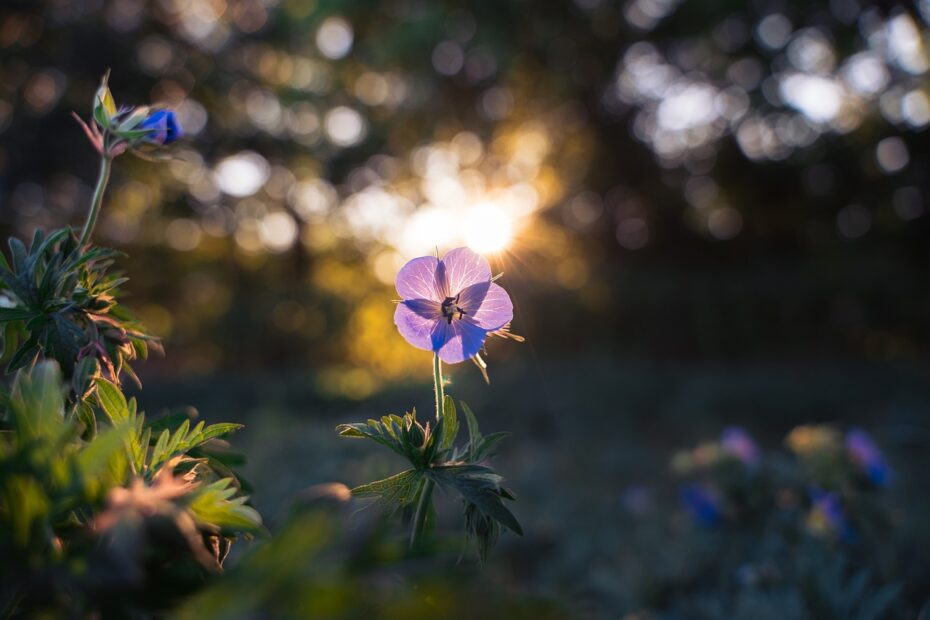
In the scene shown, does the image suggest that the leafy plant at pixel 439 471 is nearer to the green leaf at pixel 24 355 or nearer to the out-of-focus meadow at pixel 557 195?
the green leaf at pixel 24 355

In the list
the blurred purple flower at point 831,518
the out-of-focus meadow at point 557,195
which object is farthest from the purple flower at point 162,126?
the out-of-focus meadow at point 557,195

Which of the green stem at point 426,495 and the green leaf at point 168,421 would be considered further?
the green leaf at point 168,421

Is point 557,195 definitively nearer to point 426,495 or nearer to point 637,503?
point 637,503

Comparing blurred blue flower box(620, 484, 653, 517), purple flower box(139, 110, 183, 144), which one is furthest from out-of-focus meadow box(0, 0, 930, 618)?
purple flower box(139, 110, 183, 144)

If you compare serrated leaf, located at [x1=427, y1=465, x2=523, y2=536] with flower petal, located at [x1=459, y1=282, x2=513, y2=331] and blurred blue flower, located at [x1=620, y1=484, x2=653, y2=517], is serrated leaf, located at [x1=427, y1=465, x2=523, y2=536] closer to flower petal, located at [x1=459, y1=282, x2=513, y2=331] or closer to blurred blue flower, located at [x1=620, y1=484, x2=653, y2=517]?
flower petal, located at [x1=459, y1=282, x2=513, y2=331]

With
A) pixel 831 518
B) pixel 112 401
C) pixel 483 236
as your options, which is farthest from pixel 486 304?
pixel 831 518

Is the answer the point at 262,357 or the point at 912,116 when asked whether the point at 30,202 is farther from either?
the point at 912,116
